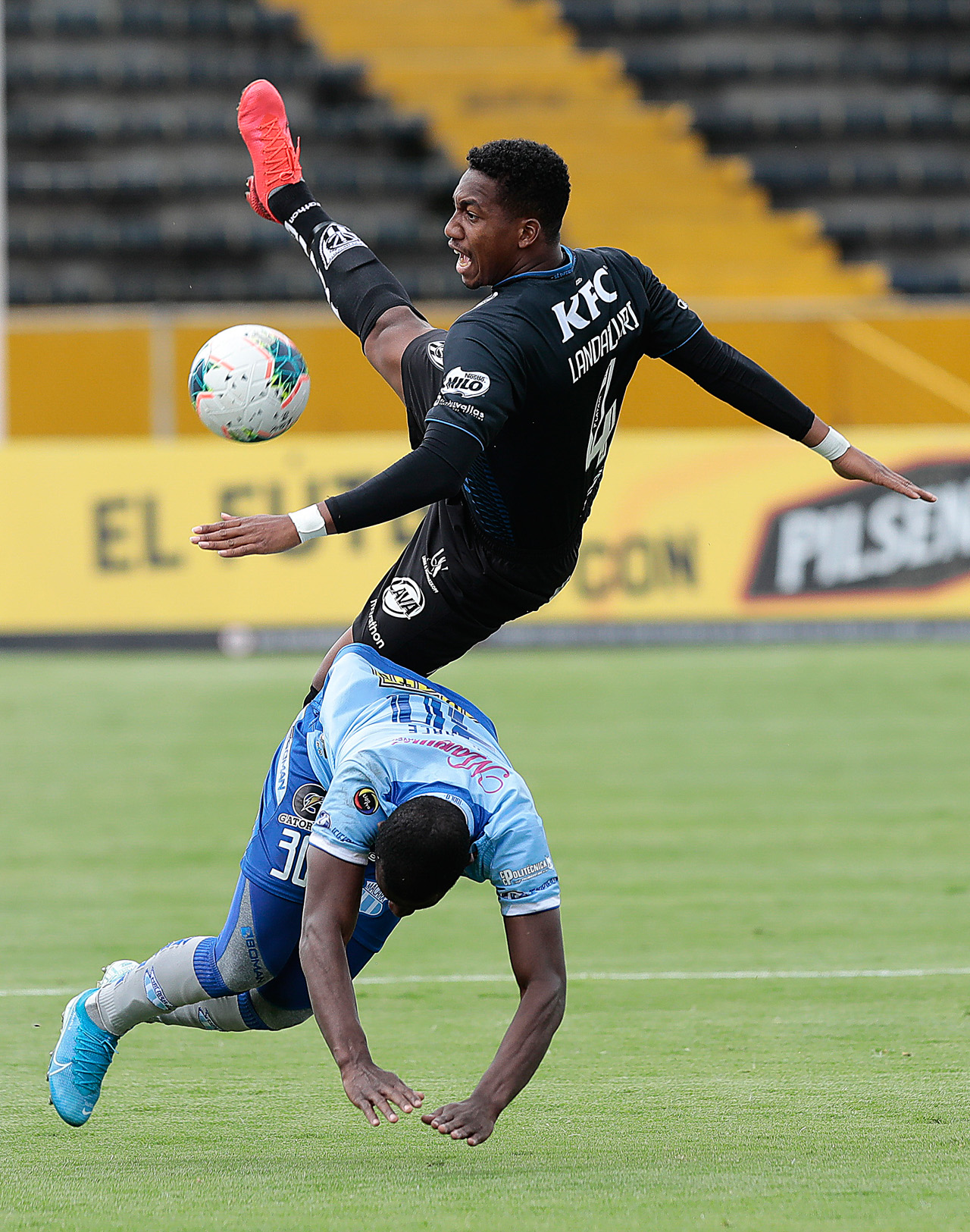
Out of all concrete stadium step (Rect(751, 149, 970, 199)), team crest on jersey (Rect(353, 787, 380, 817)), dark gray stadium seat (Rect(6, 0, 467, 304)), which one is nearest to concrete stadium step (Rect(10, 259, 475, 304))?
dark gray stadium seat (Rect(6, 0, 467, 304))

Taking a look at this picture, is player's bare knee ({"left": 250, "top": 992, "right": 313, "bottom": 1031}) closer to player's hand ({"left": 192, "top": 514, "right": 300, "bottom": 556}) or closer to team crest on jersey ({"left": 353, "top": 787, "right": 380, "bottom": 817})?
team crest on jersey ({"left": 353, "top": 787, "right": 380, "bottom": 817})

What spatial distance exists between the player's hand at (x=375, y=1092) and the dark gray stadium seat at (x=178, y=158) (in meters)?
20.7

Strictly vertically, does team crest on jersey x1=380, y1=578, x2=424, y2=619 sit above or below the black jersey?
below

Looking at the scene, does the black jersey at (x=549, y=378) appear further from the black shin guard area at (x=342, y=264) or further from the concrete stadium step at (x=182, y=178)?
the concrete stadium step at (x=182, y=178)

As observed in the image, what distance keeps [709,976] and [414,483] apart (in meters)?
3.11

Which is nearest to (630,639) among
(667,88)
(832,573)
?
(832,573)

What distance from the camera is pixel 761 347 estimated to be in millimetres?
19984

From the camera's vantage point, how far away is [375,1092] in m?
4.39

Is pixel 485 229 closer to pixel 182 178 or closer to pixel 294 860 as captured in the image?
pixel 294 860

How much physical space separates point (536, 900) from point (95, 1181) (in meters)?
1.29

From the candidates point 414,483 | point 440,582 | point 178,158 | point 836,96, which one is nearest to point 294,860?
point 440,582

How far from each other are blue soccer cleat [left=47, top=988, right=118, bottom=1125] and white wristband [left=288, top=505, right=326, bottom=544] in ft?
5.55

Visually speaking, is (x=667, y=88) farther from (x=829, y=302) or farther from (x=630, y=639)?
(x=630, y=639)

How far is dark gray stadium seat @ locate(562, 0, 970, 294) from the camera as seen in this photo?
26.9m
